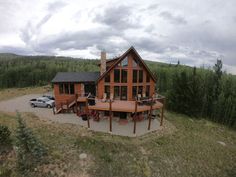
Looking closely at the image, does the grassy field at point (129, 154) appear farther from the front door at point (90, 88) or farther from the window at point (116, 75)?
the window at point (116, 75)

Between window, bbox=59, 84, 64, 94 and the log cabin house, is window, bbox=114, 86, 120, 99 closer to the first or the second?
the log cabin house

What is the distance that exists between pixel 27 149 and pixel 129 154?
6.72 metres

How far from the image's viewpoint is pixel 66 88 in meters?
18.3

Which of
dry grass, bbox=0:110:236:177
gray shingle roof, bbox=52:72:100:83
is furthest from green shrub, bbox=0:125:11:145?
gray shingle roof, bbox=52:72:100:83

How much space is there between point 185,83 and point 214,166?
35.6 feet

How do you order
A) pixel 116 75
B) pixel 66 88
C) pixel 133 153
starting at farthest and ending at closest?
pixel 66 88, pixel 116 75, pixel 133 153

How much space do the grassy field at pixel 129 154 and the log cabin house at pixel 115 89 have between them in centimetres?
288

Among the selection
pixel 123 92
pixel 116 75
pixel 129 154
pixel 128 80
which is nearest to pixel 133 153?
pixel 129 154

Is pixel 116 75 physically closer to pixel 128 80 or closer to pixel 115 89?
pixel 128 80

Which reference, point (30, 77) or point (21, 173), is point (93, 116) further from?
point (30, 77)

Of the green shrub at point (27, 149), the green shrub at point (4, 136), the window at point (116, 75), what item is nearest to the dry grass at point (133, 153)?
the green shrub at point (27, 149)

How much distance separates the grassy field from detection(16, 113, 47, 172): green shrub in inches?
19.8

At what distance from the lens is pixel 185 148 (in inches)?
511

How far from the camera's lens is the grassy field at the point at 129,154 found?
998cm
